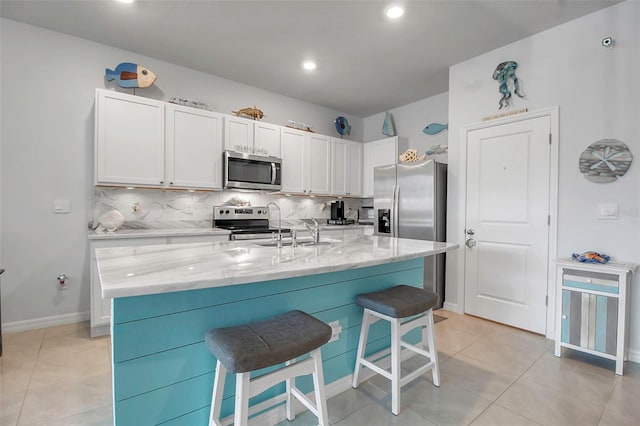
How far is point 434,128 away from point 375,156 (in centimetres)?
100

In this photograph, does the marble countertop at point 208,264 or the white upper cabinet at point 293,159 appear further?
the white upper cabinet at point 293,159

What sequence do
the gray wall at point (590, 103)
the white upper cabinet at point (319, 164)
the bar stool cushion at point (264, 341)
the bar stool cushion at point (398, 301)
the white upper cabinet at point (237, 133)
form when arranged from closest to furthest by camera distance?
the bar stool cushion at point (264, 341) → the bar stool cushion at point (398, 301) → the gray wall at point (590, 103) → the white upper cabinet at point (237, 133) → the white upper cabinet at point (319, 164)

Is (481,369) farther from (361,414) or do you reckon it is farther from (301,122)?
(301,122)

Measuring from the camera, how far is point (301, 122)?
479 cm

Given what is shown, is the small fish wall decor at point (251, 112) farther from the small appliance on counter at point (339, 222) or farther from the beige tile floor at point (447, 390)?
the beige tile floor at point (447, 390)

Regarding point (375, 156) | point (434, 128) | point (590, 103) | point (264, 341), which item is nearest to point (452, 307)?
point (590, 103)

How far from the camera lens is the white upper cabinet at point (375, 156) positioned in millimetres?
4770

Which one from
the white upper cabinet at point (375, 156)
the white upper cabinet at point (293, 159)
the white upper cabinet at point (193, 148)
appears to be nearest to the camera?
the white upper cabinet at point (193, 148)

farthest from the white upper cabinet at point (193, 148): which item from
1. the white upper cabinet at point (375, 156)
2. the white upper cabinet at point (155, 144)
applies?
the white upper cabinet at point (375, 156)

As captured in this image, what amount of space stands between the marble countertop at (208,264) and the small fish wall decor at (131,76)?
7.53 feet

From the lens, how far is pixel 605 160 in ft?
8.19

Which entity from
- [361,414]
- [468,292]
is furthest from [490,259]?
[361,414]

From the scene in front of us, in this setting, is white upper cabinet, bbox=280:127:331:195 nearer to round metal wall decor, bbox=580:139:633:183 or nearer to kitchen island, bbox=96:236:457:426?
kitchen island, bbox=96:236:457:426

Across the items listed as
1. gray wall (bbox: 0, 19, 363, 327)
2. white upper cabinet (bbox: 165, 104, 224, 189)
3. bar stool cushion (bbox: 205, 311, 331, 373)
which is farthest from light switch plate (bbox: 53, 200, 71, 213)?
bar stool cushion (bbox: 205, 311, 331, 373)
